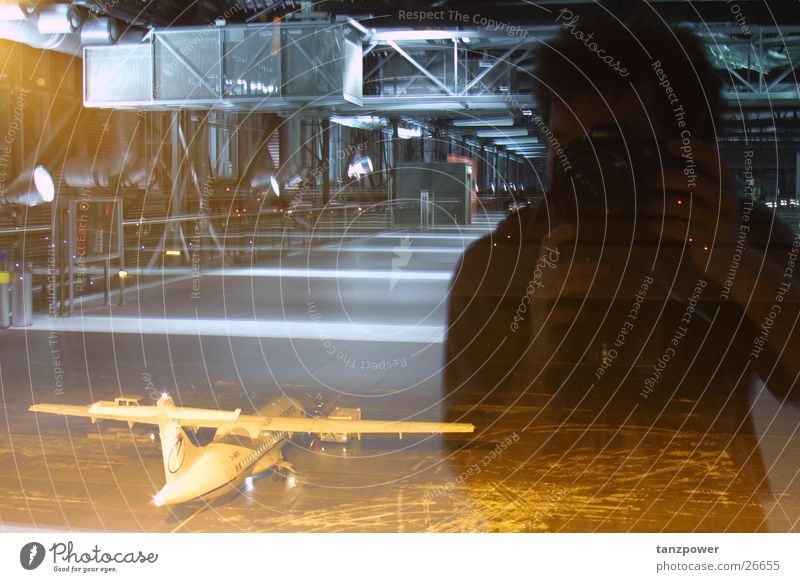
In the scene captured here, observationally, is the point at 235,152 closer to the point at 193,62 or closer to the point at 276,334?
the point at 276,334

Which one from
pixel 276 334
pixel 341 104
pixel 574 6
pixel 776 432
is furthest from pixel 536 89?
pixel 276 334

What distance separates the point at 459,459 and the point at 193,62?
2.41 ft

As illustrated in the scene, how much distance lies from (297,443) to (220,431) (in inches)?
4.9

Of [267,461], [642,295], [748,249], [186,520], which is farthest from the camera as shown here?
[642,295]

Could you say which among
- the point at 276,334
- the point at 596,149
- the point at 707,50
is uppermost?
the point at 707,50

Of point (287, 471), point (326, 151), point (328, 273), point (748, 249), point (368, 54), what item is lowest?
point (328, 273)

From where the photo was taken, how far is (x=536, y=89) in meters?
0.98

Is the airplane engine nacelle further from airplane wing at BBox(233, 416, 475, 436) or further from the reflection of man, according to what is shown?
the reflection of man

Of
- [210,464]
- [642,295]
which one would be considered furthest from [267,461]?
[642,295]

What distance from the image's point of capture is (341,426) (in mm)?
1702

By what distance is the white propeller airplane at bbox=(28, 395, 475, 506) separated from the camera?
1234 mm

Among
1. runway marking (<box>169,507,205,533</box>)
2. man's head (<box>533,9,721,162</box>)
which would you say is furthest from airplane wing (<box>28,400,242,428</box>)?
man's head (<box>533,9,721,162</box>)

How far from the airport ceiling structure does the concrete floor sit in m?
0.51

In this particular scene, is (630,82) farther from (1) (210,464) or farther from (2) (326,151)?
(2) (326,151)
